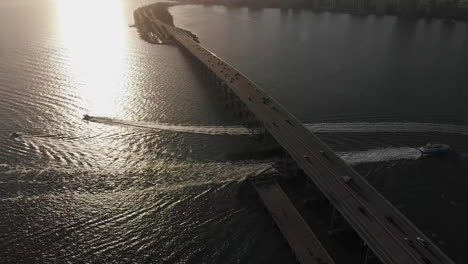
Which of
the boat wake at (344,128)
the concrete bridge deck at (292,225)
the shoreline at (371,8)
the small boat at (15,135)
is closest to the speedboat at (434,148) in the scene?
the boat wake at (344,128)

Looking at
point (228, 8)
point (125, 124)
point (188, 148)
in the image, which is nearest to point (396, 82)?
point (188, 148)

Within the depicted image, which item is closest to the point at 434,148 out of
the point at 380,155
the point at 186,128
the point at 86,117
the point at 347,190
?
the point at 380,155

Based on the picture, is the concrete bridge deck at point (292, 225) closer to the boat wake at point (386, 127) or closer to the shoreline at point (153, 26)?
the boat wake at point (386, 127)

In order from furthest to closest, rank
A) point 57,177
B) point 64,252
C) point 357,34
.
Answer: point 357,34 < point 57,177 < point 64,252

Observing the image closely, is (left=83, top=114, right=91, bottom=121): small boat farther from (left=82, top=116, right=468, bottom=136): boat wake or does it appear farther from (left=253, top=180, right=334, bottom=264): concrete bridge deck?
(left=253, top=180, right=334, bottom=264): concrete bridge deck

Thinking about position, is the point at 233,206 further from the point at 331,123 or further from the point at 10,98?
the point at 10,98
